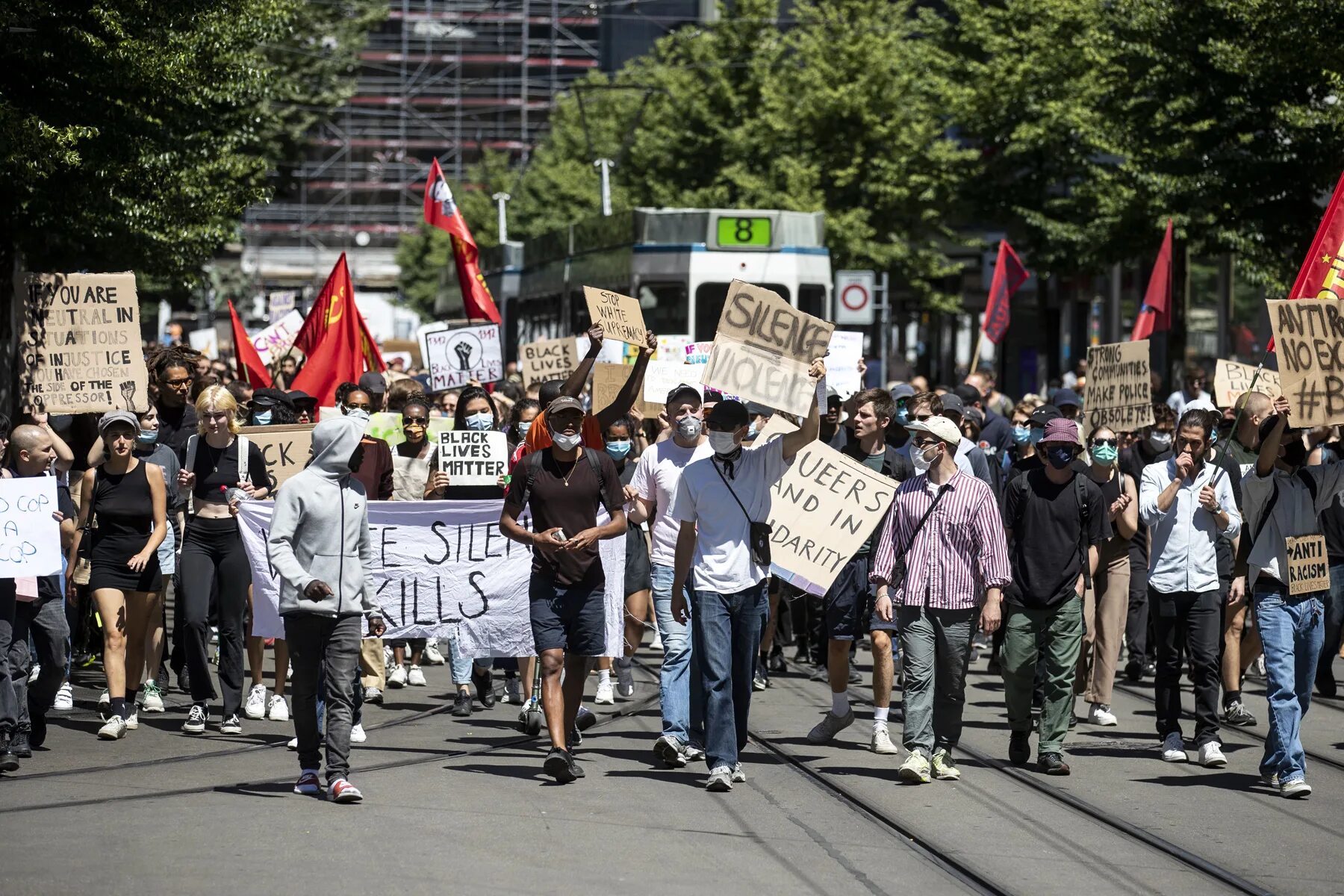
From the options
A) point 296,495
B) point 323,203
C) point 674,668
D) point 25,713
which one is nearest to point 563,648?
point 674,668

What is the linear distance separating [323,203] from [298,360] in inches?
2810

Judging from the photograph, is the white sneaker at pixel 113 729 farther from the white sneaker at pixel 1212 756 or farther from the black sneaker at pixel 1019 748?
the white sneaker at pixel 1212 756

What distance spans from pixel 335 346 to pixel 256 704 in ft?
21.4

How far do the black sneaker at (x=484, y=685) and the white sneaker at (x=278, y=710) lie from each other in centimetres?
115

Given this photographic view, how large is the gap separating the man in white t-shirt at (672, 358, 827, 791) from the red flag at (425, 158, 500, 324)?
34.4 ft

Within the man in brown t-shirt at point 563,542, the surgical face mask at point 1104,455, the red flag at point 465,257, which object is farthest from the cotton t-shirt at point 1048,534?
the red flag at point 465,257

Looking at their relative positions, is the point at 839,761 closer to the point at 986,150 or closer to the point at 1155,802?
the point at 1155,802

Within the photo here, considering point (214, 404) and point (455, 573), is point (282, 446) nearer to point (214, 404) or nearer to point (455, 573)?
point (214, 404)

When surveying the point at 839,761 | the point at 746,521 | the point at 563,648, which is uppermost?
the point at 746,521

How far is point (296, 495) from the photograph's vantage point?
861 cm

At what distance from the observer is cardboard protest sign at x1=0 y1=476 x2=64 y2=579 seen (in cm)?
928

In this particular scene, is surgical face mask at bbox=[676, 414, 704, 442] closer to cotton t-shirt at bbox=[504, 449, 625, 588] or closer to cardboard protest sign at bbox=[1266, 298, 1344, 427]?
cotton t-shirt at bbox=[504, 449, 625, 588]

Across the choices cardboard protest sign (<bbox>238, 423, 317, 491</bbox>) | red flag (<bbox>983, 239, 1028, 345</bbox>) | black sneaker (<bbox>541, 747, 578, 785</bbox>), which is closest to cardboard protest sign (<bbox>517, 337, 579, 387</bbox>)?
cardboard protest sign (<bbox>238, 423, 317, 491</bbox>)

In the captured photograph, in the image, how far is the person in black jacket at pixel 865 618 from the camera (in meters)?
10.3
